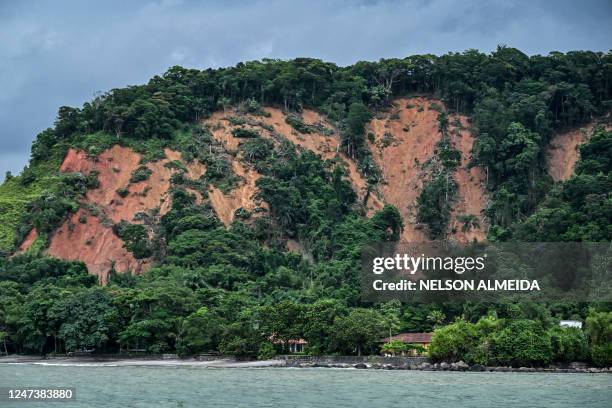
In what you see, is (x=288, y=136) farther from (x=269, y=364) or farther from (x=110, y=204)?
(x=269, y=364)

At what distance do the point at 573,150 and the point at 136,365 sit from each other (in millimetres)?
57744

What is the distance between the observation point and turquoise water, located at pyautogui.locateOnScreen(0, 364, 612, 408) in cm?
5019

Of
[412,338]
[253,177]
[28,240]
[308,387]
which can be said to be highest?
[253,177]

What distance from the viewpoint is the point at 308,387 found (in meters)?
57.5

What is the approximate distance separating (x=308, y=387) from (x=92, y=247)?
48.8m

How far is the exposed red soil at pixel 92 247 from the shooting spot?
9925 centimetres

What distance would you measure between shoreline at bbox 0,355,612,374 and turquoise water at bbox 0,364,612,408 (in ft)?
6.99

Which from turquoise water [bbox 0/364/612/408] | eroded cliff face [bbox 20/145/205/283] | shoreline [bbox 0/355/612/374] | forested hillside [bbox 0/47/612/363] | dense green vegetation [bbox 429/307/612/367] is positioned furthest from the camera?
eroded cliff face [bbox 20/145/205/283]

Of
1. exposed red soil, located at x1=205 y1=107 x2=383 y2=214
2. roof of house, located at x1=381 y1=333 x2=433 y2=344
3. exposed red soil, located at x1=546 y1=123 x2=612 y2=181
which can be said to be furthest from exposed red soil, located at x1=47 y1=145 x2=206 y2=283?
exposed red soil, located at x1=546 y1=123 x2=612 y2=181

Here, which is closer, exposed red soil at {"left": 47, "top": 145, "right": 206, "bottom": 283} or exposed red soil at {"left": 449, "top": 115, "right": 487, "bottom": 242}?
exposed red soil at {"left": 47, "top": 145, "right": 206, "bottom": 283}

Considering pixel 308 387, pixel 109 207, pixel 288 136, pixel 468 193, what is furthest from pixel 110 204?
pixel 308 387

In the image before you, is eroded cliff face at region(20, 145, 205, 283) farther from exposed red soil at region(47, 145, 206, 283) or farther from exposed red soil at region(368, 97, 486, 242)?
exposed red soil at region(368, 97, 486, 242)

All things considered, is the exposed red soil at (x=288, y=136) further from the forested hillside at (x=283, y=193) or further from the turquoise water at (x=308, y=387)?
the turquoise water at (x=308, y=387)

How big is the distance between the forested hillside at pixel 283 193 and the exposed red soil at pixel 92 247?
0.20 metres
